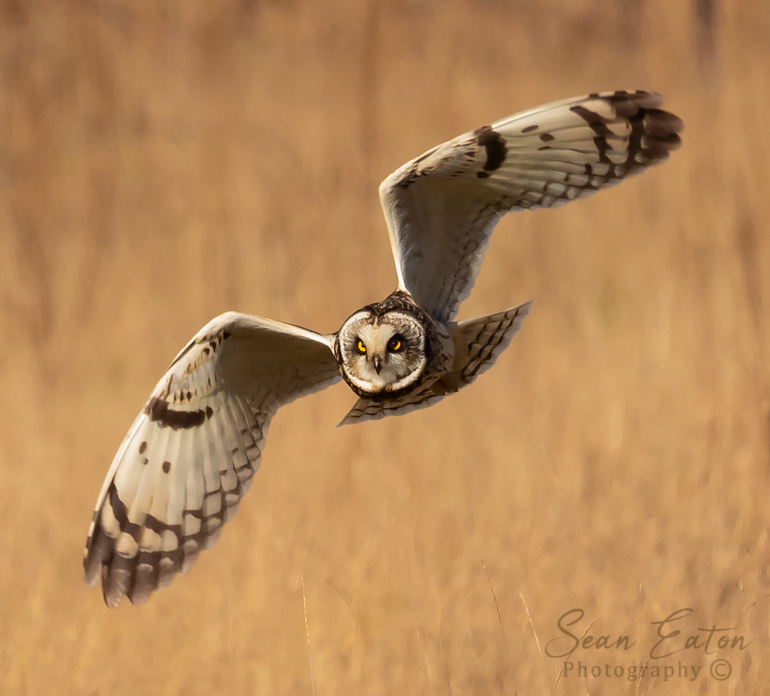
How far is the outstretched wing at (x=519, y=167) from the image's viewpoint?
8.91 ft

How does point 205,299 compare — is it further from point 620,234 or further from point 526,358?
point 620,234

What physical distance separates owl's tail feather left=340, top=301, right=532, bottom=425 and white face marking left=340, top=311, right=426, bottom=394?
117mm

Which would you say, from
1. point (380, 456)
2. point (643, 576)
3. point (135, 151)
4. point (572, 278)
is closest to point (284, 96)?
point (135, 151)

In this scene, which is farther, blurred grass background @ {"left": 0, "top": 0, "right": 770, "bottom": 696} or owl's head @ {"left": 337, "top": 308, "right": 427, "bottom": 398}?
blurred grass background @ {"left": 0, "top": 0, "right": 770, "bottom": 696}

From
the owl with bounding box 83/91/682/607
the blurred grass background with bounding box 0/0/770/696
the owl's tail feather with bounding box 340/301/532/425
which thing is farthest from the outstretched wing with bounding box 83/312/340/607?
the blurred grass background with bounding box 0/0/770/696

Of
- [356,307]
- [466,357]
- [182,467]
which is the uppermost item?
[356,307]

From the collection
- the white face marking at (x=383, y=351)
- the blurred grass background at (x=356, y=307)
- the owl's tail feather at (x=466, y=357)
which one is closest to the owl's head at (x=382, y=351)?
the white face marking at (x=383, y=351)

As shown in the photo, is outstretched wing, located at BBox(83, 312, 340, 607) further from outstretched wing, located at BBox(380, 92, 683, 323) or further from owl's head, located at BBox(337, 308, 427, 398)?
outstretched wing, located at BBox(380, 92, 683, 323)

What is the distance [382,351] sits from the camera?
2.57 m

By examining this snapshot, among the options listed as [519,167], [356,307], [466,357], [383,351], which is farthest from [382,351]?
[356,307]

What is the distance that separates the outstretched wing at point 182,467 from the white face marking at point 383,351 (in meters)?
0.09

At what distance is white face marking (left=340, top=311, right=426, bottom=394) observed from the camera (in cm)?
258

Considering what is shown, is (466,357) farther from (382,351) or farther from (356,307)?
(356,307)

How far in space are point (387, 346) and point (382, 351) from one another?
0.02 metres
